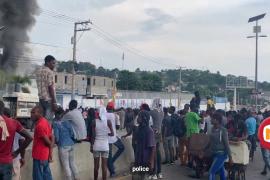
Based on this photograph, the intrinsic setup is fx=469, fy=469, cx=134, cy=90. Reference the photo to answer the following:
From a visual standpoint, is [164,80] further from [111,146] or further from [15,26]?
[111,146]

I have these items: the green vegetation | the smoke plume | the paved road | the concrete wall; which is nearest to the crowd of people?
the concrete wall

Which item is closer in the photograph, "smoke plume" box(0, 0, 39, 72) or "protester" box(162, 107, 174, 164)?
"protester" box(162, 107, 174, 164)

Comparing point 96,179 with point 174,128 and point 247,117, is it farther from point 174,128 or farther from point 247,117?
point 247,117

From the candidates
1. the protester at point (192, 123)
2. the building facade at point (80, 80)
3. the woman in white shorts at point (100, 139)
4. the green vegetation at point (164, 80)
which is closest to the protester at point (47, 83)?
the woman in white shorts at point (100, 139)

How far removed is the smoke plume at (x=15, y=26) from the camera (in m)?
47.8

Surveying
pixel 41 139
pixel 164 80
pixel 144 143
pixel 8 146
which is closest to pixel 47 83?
pixel 41 139

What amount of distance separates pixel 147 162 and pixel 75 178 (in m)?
2.04

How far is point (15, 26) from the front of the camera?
162ft

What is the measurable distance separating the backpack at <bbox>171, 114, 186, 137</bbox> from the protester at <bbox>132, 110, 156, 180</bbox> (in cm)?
343

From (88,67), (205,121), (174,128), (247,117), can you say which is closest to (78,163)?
(174,128)

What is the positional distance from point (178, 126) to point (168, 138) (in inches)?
19.1

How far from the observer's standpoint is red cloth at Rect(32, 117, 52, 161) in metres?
7.34

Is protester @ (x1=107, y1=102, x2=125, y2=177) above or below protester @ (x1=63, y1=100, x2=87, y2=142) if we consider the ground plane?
below

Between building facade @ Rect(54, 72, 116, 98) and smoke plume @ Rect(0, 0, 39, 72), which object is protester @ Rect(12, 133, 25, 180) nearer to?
smoke plume @ Rect(0, 0, 39, 72)
